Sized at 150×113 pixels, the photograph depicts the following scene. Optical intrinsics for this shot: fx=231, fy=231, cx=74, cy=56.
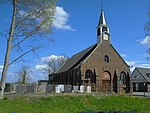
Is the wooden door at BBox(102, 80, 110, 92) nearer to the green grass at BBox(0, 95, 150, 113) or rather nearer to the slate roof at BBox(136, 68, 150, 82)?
the green grass at BBox(0, 95, 150, 113)

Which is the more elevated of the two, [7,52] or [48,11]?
[48,11]

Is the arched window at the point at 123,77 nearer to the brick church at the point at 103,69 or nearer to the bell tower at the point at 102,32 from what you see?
the brick church at the point at 103,69

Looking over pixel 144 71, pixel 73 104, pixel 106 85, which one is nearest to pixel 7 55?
pixel 73 104

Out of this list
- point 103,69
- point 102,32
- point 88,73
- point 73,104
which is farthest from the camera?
point 102,32

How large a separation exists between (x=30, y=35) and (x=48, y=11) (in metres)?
2.94

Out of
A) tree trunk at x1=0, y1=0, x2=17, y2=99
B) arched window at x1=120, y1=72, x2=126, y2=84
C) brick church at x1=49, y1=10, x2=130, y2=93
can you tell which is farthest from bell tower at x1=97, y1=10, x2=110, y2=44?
tree trunk at x1=0, y1=0, x2=17, y2=99

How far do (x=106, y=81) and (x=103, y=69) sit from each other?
2381 millimetres

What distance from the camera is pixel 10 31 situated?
2250 centimetres

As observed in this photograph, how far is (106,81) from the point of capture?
44.6m

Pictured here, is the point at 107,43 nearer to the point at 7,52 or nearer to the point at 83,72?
the point at 83,72

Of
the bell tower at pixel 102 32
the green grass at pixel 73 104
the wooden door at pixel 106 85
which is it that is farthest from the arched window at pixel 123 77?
the green grass at pixel 73 104

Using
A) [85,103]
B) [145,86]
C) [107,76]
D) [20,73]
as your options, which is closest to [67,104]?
[85,103]

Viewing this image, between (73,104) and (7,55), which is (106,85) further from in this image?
(7,55)

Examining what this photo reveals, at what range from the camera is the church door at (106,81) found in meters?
43.3
